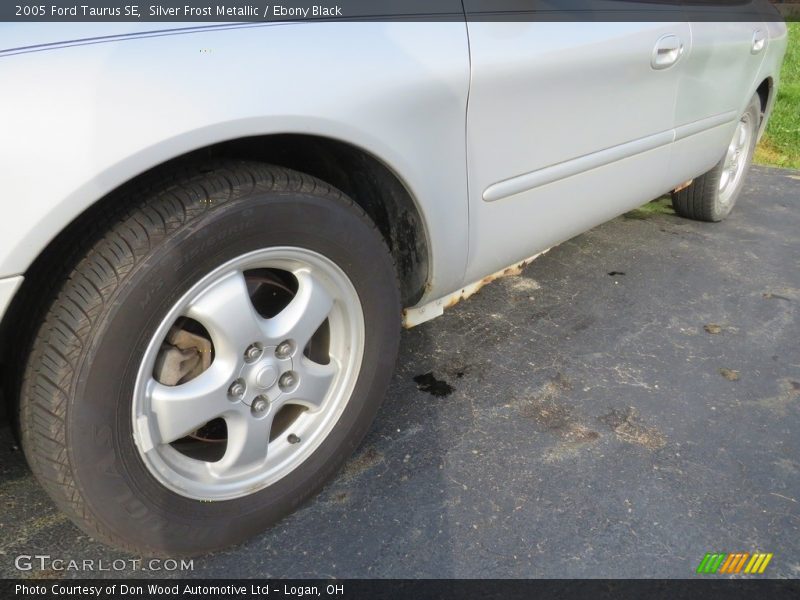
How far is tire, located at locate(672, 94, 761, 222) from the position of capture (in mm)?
4012

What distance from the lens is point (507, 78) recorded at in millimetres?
1935

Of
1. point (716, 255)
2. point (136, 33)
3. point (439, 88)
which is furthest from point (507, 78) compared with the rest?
point (716, 255)

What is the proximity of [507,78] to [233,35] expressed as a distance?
0.83 m

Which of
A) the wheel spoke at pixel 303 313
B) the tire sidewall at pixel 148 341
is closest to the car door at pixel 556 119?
the tire sidewall at pixel 148 341

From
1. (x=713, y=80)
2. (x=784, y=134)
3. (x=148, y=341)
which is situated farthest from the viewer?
(x=784, y=134)

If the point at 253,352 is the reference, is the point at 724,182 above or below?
below

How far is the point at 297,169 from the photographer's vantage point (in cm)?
190

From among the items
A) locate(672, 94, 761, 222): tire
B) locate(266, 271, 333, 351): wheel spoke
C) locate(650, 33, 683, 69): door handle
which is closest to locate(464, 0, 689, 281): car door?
locate(650, 33, 683, 69): door handle

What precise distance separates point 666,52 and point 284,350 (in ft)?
6.15

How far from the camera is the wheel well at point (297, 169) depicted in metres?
1.42

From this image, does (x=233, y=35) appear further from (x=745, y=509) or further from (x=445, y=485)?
(x=745, y=509)

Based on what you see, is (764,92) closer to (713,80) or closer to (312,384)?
(713,80)
